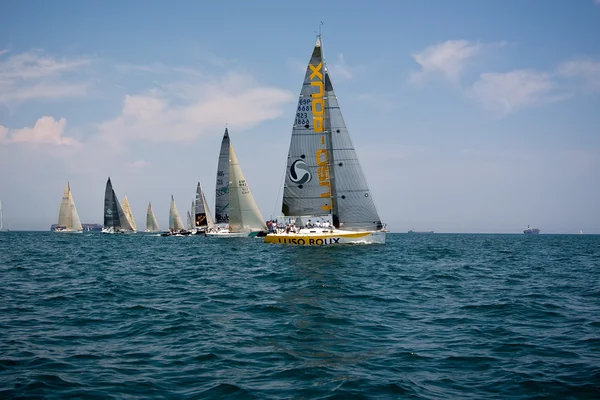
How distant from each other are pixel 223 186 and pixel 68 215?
5968 cm

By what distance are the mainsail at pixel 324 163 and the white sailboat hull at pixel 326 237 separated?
3.58ft

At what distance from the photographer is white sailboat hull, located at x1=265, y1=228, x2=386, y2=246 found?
37.7m

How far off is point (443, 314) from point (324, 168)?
2847cm

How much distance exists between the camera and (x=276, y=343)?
9500 mm

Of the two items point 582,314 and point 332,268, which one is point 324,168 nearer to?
point 332,268

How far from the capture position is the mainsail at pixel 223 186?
2554 inches

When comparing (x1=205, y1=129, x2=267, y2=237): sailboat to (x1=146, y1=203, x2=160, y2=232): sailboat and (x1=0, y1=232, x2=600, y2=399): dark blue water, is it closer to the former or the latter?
(x1=0, y1=232, x2=600, y2=399): dark blue water

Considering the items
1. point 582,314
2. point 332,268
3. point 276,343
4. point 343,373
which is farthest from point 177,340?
point 332,268

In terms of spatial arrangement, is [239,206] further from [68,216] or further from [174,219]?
[68,216]

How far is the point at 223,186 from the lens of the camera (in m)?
67.3

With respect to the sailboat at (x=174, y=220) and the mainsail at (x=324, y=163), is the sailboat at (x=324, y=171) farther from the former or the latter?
the sailboat at (x=174, y=220)

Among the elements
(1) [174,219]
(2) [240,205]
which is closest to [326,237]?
(2) [240,205]

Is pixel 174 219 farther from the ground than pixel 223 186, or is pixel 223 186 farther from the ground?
pixel 223 186

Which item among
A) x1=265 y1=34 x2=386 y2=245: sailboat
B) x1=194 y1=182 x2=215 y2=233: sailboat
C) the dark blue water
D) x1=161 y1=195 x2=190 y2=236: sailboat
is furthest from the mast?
x1=161 y1=195 x2=190 y2=236: sailboat
